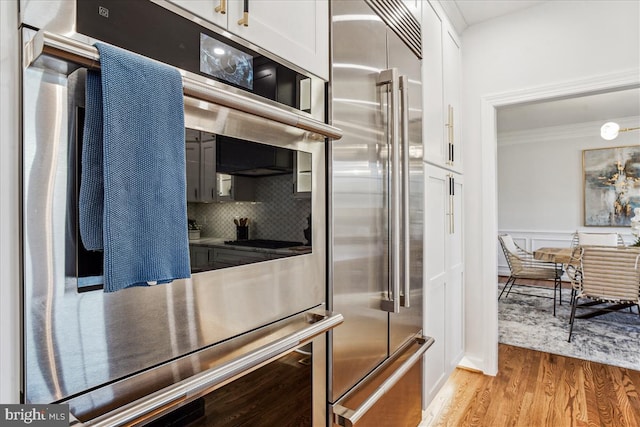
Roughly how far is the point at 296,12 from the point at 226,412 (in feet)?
3.47

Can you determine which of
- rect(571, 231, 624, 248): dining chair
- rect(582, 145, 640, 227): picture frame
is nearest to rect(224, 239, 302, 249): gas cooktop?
rect(571, 231, 624, 248): dining chair

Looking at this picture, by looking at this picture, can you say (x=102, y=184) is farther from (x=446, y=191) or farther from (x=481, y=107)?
(x=481, y=107)

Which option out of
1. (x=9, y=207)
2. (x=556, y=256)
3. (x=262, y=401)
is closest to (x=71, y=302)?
(x=9, y=207)

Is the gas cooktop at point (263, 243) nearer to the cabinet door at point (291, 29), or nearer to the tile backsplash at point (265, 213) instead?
the tile backsplash at point (265, 213)

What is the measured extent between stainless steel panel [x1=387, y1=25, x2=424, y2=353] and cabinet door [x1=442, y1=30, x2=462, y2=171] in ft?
1.83

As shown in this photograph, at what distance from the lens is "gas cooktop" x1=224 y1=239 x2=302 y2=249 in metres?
0.84

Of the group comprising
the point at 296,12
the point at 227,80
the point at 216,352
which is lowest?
the point at 216,352

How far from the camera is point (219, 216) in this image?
0.79 m

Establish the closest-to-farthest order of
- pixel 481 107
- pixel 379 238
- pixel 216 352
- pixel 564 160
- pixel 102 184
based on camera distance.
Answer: pixel 102 184, pixel 216 352, pixel 379 238, pixel 481 107, pixel 564 160

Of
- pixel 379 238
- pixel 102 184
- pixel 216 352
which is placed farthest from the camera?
pixel 379 238

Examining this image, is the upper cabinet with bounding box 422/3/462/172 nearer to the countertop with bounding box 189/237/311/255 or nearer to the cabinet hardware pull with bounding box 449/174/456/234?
the cabinet hardware pull with bounding box 449/174/456/234

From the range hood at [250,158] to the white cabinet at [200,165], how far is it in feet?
0.06

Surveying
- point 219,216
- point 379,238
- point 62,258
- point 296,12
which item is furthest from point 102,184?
point 379,238

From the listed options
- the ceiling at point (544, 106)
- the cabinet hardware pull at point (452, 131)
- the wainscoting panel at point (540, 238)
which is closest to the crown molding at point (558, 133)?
the ceiling at point (544, 106)
